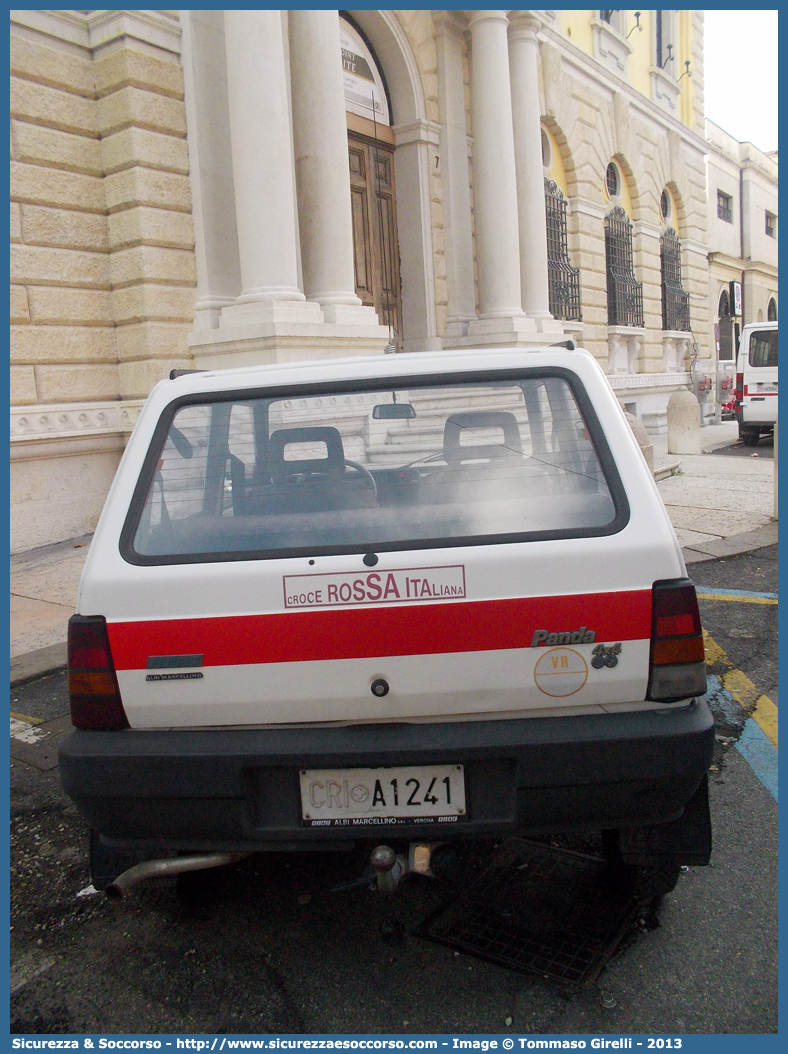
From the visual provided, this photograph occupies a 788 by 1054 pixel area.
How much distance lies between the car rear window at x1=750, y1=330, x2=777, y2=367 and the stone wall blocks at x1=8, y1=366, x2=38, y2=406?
13.4 meters

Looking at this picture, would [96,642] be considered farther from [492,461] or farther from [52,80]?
[52,80]

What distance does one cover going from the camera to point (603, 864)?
9.01ft

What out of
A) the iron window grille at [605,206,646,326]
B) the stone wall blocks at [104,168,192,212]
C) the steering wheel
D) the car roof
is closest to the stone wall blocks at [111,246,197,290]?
the stone wall blocks at [104,168,192,212]

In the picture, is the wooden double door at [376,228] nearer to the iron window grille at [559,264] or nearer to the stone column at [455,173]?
the stone column at [455,173]

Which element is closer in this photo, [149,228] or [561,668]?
[561,668]

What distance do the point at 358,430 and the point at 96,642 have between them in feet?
3.04

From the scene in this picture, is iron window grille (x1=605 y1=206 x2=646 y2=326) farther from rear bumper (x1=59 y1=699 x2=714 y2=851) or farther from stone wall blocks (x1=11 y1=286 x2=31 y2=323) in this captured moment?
rear bumper (x1=59 y1=699 x2=714 y2=851)

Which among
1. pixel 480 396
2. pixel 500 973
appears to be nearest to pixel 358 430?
pixel 480 396

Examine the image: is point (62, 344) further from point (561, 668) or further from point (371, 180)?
point (561, 668)

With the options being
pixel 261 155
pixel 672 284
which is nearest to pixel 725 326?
pixel 672 284

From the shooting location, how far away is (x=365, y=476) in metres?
2.35

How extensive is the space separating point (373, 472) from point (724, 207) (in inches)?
1419

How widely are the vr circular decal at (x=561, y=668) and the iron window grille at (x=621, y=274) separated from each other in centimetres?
1803

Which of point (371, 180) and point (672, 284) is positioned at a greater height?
point (371, 180)
